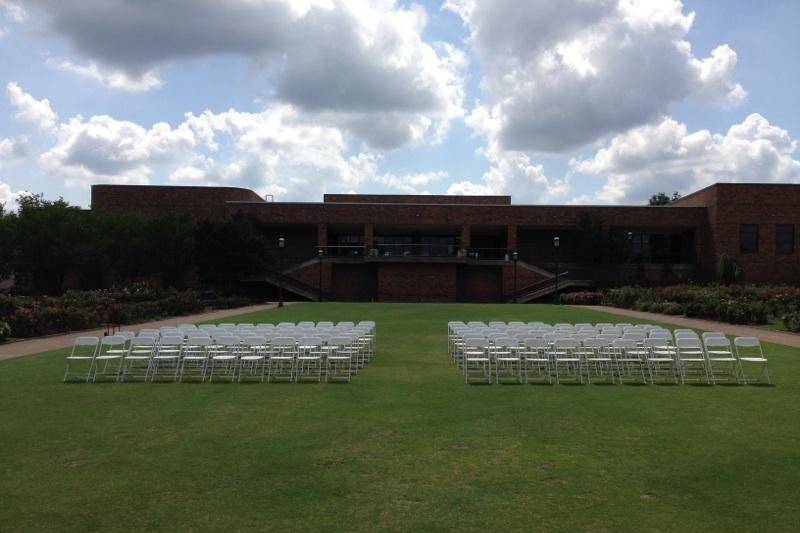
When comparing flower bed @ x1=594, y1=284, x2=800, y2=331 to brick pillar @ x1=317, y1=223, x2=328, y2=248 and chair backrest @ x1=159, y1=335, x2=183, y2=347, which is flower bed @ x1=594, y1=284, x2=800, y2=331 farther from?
brick pillar @ x1=317, y1=223, x2=328, y2=248

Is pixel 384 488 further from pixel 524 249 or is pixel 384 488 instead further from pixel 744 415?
pixel 524 249

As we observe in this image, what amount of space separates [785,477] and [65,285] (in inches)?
2124

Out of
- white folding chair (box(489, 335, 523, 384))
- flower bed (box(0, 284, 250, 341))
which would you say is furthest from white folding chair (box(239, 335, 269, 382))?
flower bed (box(0, 284, 250, 341))

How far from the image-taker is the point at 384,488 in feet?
18.5

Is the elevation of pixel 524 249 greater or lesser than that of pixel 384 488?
greater

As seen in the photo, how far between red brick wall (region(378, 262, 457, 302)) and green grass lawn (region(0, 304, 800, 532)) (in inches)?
1446

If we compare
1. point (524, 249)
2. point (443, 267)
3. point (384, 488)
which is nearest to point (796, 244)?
point (524, 249)

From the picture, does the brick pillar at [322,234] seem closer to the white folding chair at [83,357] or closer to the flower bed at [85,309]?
the flower bed at [85,309]

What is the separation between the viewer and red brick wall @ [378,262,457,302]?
157 ft

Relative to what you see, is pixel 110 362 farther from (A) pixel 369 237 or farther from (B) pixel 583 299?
(A) pixel 369 237

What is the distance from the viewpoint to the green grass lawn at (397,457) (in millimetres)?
5055

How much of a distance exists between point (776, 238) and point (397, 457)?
51.7 meters

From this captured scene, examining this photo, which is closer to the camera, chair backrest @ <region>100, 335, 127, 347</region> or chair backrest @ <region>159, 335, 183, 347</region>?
chair backrest @ <region>100, 335, 127, 347</region>

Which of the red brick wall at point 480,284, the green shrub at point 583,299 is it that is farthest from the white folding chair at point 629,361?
the red brick wall at point 480,284
